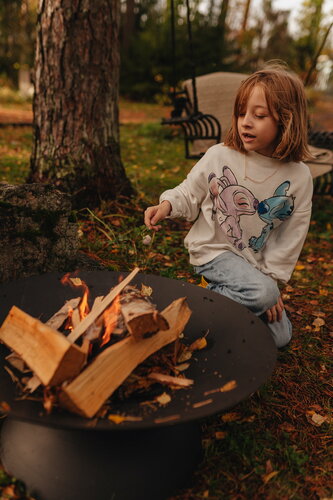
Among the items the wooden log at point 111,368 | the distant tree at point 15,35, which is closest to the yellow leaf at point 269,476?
the wooden log at point 111,368

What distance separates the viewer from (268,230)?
2416mm

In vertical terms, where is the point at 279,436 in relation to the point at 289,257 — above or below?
below

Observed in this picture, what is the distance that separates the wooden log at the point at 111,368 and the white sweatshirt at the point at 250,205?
0.80m

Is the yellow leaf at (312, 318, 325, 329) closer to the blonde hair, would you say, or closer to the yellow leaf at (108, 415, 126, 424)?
the blonde hair

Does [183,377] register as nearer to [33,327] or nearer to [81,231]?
[33,327]

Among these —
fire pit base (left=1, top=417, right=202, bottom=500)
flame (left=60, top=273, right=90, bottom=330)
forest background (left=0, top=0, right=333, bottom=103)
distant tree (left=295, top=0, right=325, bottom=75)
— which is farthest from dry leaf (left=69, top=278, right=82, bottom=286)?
distant tree (left=295, top=0, right=325, bottom=75)

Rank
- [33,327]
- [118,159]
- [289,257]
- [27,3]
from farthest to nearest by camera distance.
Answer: [27,3]
[118,159]
[289,257]
[33,327]

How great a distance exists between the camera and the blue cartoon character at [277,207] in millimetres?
2334

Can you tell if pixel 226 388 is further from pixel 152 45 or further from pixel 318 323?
pixel 152 45

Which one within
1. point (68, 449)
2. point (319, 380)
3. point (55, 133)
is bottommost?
point (319, 380)

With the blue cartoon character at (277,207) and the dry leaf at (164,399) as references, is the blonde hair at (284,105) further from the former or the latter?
the dry leaf at (164,399)

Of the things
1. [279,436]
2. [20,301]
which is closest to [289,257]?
[279,436]

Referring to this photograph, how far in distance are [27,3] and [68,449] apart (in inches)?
588

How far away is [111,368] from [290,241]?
1.31m
